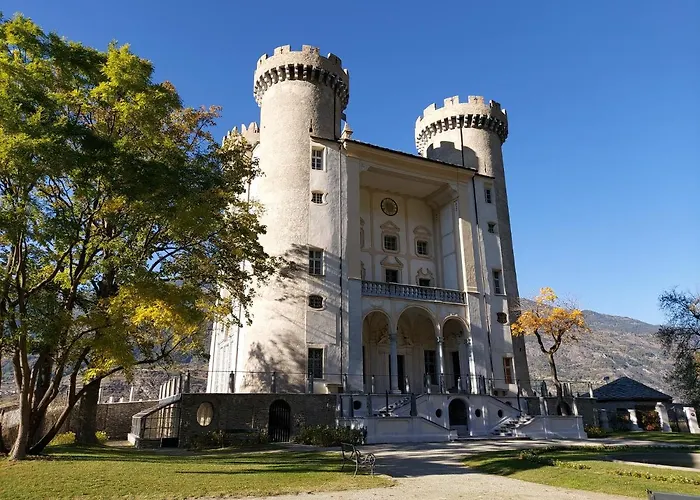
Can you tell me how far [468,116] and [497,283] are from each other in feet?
48.4

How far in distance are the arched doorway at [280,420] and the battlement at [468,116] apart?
91.4 feet

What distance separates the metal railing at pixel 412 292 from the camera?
3388 centimetres

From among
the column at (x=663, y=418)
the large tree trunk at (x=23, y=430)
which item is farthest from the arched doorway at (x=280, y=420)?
the column at (x=663, y=418)

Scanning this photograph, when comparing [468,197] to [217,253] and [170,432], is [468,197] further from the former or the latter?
[170,432]

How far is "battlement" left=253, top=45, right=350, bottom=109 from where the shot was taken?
123 feet

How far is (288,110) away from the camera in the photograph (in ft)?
121

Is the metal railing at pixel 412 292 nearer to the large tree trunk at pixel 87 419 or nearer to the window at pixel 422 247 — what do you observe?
the window at pixel 422 247

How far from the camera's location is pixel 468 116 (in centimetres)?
4391

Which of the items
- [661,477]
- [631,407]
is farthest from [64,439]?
[631,407]

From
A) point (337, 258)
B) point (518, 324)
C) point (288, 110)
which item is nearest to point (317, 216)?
point (337, 258)

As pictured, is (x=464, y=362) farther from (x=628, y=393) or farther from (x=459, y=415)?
(x=628, y=393)

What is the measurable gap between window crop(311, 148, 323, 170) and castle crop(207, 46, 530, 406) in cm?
10

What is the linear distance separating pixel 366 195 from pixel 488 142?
12279 millimetres

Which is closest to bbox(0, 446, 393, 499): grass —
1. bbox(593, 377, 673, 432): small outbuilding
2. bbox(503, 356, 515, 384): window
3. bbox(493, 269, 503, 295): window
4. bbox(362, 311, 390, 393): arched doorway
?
bbox(362, 311, 390, 393): arched doorway
